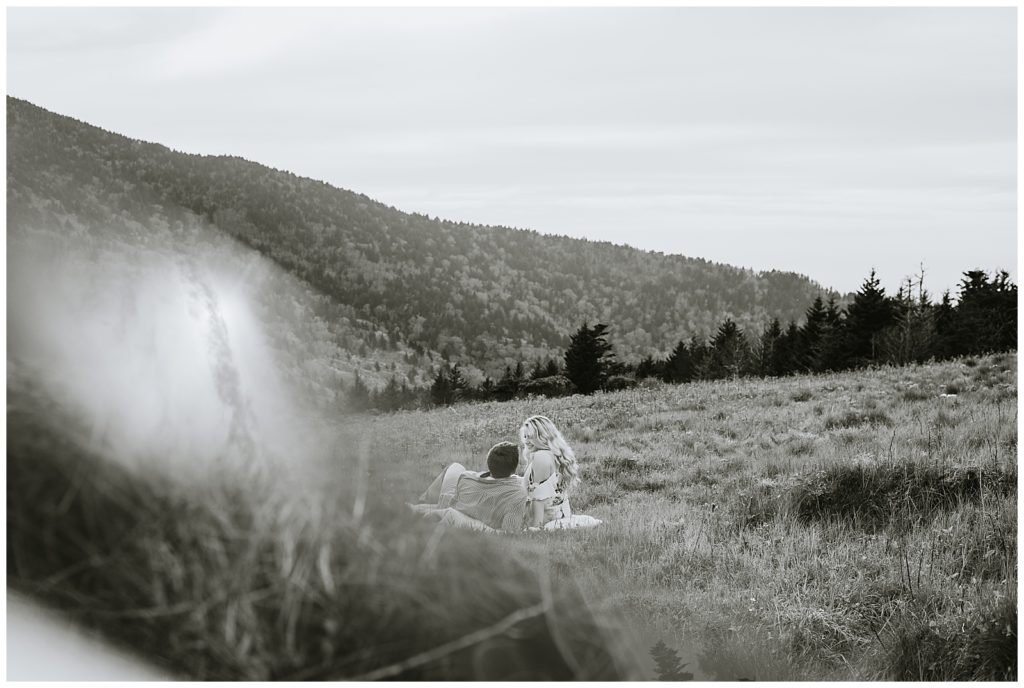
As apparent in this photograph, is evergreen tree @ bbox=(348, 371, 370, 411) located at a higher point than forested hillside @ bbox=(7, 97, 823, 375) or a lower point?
lower

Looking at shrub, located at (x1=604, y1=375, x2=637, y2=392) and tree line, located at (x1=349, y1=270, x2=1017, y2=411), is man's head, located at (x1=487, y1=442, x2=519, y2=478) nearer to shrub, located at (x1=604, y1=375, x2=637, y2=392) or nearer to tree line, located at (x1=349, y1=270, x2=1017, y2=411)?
tree line, located at (x1=349, y1=270, x2=1017, y2=411)

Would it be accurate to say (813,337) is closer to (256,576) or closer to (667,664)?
(667,664)

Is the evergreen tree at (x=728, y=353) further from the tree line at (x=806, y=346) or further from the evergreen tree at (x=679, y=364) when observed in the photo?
the evergreen tree at (x=679, y=364)

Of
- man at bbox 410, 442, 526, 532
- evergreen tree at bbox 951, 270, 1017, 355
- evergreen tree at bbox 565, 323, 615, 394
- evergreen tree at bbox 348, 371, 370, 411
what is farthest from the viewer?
evergreen tree at bbox 565, 323, 615, 394

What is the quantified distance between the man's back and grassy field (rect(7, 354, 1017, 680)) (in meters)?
0.16

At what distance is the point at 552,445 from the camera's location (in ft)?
10.9

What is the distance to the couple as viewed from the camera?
3100 millimetres

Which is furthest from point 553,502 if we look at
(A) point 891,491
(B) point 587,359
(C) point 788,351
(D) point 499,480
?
(C) point 788,351

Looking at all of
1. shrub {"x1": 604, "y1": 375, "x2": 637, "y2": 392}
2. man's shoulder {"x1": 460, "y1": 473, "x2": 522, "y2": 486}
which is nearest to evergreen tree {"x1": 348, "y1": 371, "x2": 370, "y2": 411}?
man's shoulder {"x1": 460, "y1": 473, "x2": 522, "y2": 486}

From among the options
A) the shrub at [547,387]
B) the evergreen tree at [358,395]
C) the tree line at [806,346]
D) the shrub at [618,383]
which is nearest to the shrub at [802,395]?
the tree line at [806,346]

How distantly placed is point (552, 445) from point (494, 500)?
362 mm

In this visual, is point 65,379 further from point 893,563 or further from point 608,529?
point 893,563

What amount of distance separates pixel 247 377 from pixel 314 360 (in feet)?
2.56

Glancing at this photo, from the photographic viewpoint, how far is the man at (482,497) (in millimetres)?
3072
